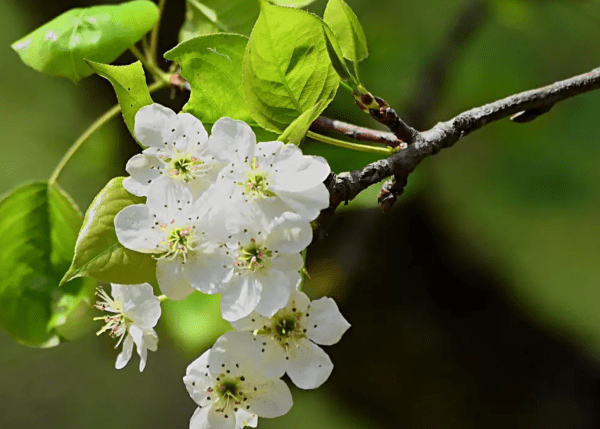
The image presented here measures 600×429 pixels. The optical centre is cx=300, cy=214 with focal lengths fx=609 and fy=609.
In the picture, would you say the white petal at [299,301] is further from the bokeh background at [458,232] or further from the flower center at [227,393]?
the bokeh background at [458,232]

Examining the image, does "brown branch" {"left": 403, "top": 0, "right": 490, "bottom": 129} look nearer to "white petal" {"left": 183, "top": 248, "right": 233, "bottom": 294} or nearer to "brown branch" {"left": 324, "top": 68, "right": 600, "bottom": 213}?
"brown branch" {"left": 324, "top": 68, "right": 600, "bottom": 213}

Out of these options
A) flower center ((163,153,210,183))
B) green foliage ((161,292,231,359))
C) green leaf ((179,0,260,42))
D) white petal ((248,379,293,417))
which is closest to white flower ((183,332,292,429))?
white petal ((248,379,293,417))

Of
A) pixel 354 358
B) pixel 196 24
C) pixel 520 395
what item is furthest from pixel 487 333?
pixel 196 24

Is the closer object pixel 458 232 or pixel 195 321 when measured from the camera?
pixel 195 321

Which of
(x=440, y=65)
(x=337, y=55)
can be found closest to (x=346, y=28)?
(x=337, y=55)

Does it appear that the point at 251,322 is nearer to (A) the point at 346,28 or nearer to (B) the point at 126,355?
(B) the point at 126,355
